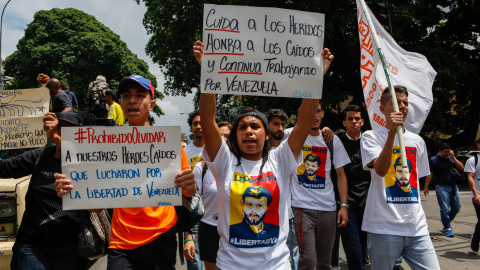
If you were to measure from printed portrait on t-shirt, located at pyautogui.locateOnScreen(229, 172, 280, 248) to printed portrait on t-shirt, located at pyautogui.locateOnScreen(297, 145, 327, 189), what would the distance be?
2.18 m

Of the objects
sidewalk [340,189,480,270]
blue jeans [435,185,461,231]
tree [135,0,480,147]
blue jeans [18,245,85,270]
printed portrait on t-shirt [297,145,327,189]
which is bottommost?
sidewalk [340,189,480,270]

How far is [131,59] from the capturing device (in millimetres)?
35219

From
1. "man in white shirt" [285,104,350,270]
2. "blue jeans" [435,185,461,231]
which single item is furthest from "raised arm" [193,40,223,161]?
"blue jeans" [435,185,461,231]

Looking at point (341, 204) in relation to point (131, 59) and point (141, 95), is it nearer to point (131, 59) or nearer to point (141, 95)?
point (141, 95)

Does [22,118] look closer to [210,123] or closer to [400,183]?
[210,123]

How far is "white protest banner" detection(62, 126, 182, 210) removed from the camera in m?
2.77

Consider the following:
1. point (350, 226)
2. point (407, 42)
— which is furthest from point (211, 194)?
point (407, 42)

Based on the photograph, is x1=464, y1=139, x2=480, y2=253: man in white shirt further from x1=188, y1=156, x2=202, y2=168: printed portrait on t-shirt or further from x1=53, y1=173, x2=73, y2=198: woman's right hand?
x1=53, y1=173, x2=73, y2=198: woman's right hand

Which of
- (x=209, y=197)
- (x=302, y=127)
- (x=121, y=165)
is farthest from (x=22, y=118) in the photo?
(x=302, y=127)

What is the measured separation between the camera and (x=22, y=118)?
178 inches

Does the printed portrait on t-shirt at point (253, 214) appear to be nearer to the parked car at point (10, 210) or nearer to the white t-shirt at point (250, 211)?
the white t-shirt at point (250, 211)

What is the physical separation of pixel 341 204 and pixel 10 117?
12.6 ft

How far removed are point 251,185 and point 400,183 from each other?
5.10ft

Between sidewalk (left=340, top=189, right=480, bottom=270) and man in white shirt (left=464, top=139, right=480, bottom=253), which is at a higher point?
man in white shirt (left=464, top=139, right=480, bottom=253)
